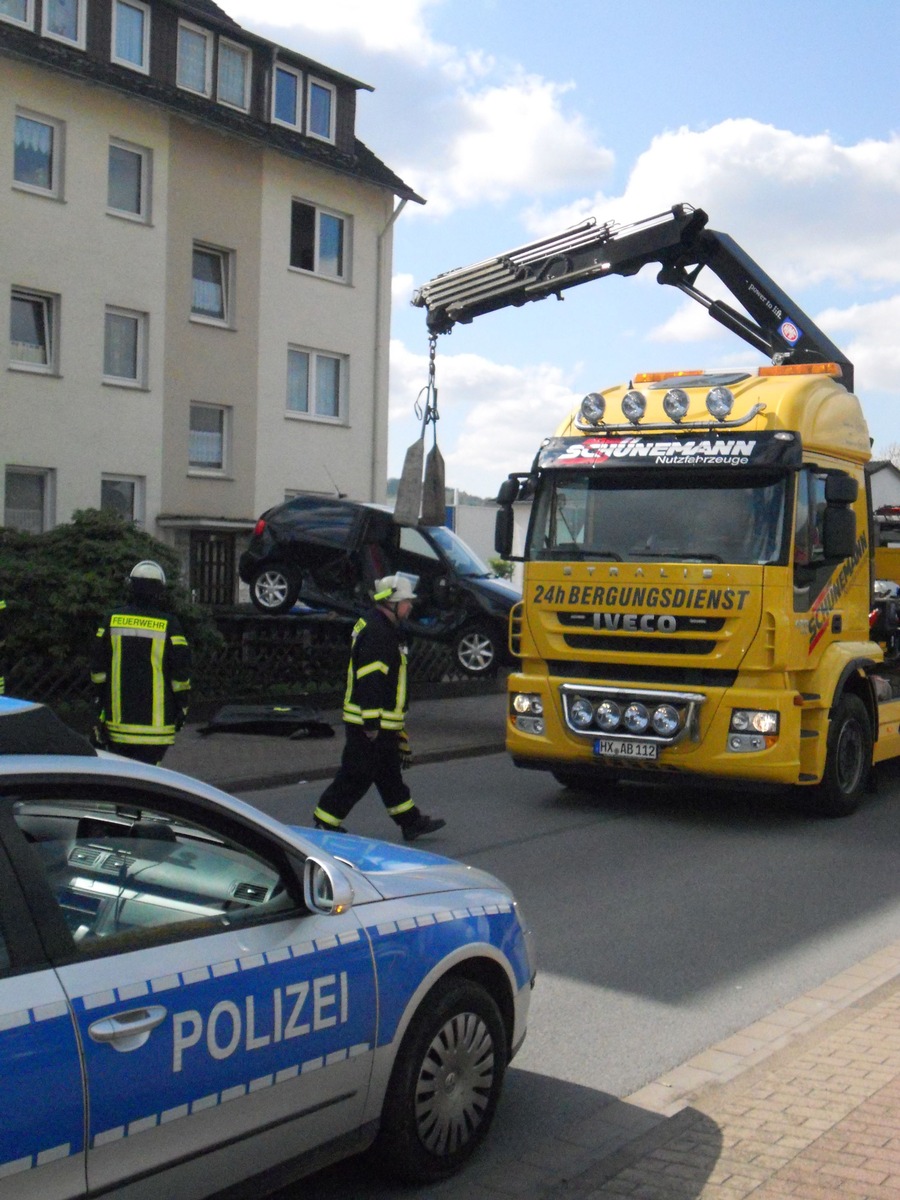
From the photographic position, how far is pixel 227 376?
28422mm

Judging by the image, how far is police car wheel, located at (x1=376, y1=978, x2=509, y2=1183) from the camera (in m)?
4.12

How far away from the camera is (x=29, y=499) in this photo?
25391 mm

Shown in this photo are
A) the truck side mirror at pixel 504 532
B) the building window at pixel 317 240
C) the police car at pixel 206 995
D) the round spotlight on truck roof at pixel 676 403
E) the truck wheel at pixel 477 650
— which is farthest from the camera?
the building window at pixel 317 240

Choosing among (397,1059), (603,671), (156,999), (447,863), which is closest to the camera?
(156,999)

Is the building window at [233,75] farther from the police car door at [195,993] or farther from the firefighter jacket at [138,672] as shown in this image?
the police car door at [195,993]

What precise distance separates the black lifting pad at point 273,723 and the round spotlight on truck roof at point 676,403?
672cm

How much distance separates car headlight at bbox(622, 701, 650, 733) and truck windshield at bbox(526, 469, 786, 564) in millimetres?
1106

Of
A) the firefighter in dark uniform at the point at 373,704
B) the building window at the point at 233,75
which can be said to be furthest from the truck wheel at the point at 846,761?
the building window at the point at 233,75

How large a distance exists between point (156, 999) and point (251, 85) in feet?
92.9

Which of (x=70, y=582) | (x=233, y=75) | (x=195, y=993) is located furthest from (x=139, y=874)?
(x=233, y=75)

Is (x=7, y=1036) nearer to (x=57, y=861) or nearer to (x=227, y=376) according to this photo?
(x=57, y=861)

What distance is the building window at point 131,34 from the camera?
26586mm

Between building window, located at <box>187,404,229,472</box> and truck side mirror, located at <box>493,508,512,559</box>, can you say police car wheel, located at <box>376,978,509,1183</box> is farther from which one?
building window, located at <box>187,404,229,472</box>

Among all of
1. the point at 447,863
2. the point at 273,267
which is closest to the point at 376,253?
the point at 273,267
